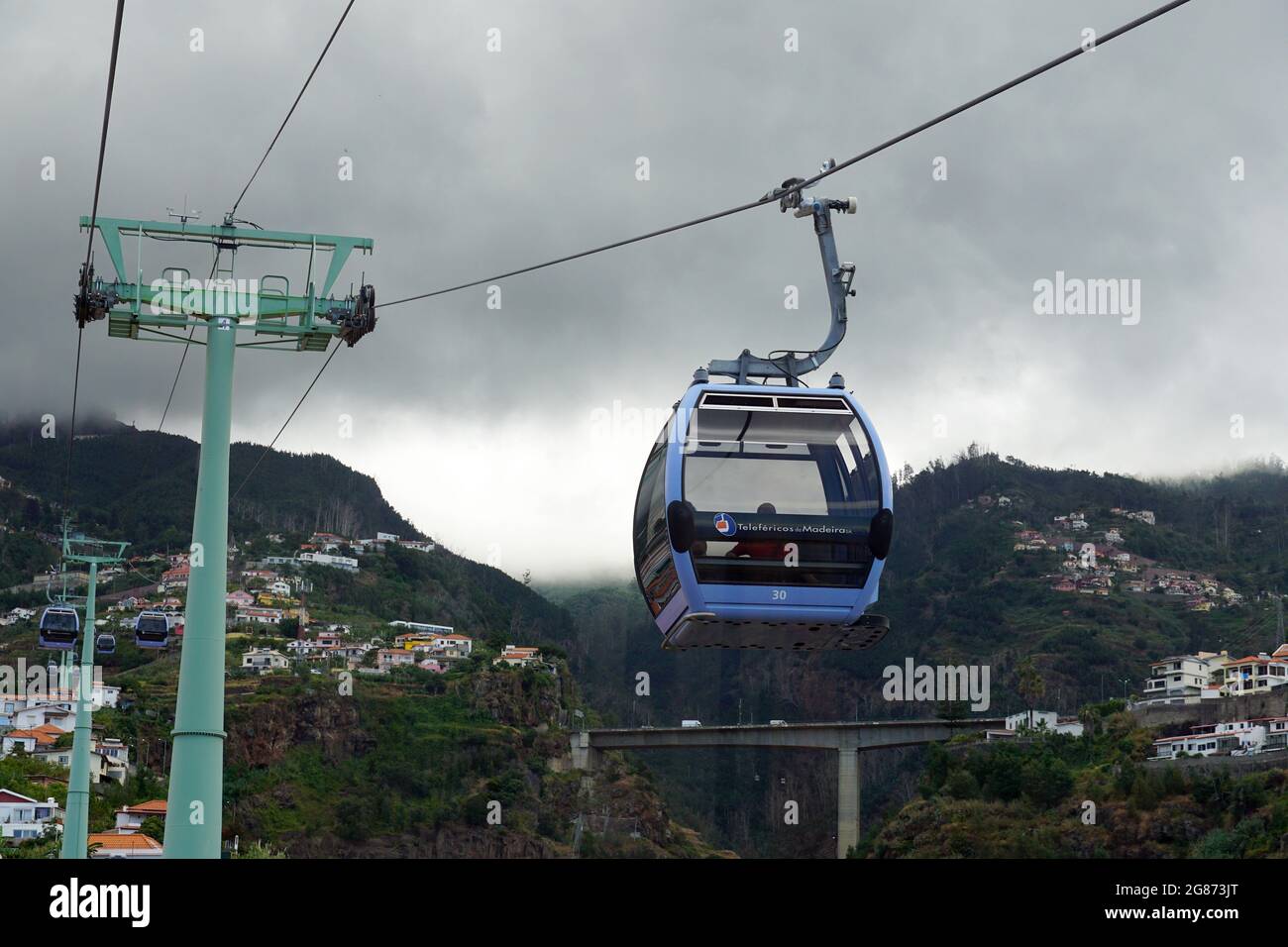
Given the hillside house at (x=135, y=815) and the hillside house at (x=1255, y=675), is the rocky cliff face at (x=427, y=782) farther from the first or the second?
the hillside house at (x=1255, y=675)

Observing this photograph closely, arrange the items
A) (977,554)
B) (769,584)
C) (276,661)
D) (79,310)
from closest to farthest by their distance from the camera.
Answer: (769,584)
(79,310)
(276,661)
(977,554)

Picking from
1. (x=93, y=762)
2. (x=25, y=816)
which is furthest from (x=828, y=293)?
(x=93, y=762)

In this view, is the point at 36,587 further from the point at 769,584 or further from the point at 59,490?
the point at 769,584

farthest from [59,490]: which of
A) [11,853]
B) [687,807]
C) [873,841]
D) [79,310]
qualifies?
[79,310]

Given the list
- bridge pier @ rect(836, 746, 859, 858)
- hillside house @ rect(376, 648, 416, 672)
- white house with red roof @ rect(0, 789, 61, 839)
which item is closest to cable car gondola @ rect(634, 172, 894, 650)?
white house with red roof @ rect(0, 789, 61, 839)

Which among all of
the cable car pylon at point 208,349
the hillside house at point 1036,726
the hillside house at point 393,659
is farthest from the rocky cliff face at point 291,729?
the cable car pylon at point 208,349

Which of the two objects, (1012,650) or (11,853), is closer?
(11,853)

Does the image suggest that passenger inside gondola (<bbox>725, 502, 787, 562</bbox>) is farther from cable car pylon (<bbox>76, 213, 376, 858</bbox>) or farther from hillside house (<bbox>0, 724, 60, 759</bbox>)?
hillside house (<bbox>0, 724, 60, 759</bbox>)

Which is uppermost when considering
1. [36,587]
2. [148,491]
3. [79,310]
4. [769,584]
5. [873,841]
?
[148,491]
